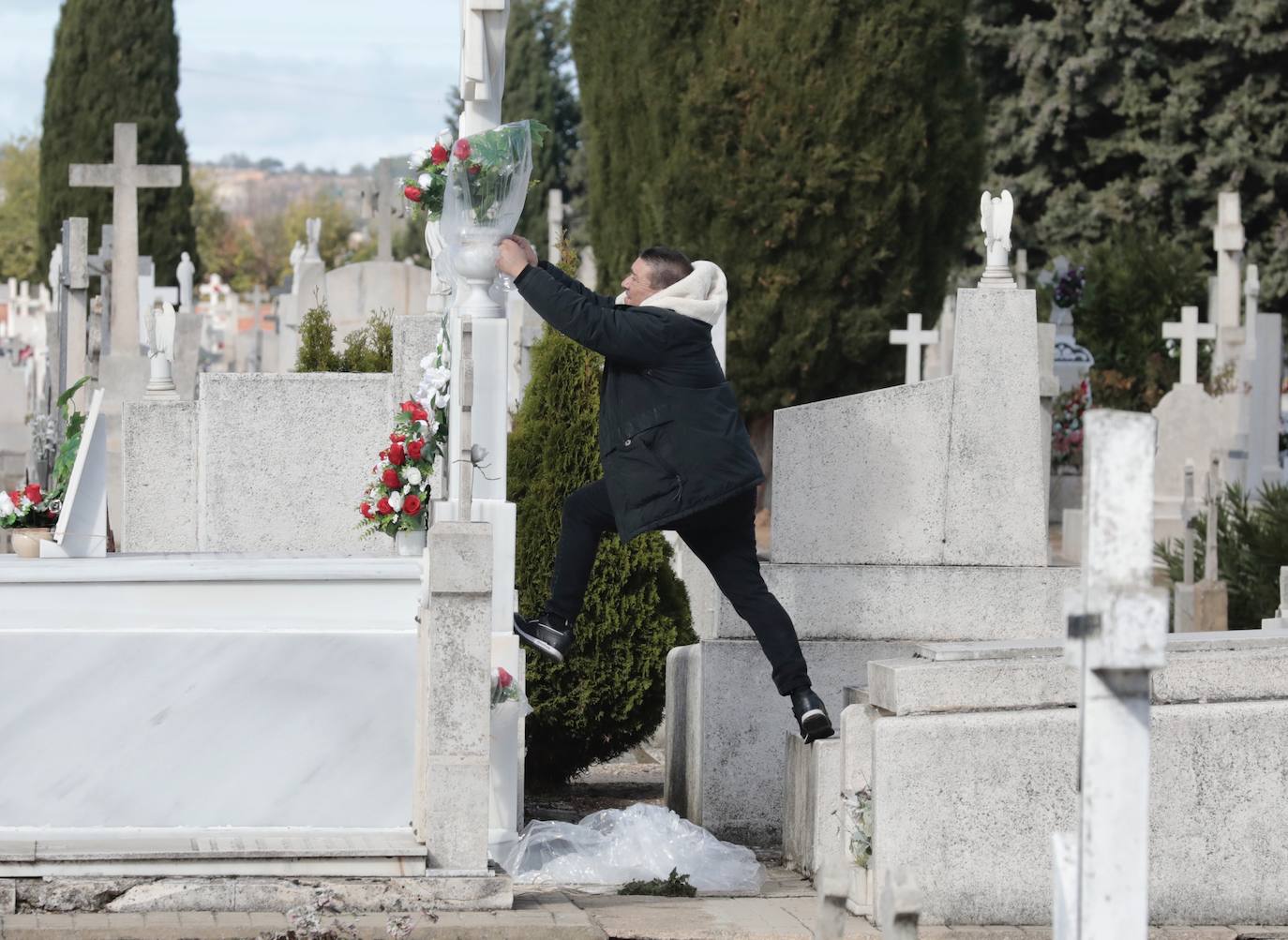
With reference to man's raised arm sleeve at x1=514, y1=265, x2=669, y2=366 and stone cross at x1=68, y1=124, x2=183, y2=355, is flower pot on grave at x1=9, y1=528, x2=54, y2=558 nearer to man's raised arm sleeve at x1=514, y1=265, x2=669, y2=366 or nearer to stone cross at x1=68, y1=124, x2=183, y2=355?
man's raised arm sleeve at x1=514, y1=265, x2=669, y2=366

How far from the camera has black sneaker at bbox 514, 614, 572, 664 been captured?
598 centimetres

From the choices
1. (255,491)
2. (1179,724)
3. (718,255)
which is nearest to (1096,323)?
(718,255)

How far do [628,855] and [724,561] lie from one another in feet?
3.07

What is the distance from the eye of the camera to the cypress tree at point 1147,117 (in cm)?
2594

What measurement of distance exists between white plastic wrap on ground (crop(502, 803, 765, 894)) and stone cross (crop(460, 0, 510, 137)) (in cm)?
237

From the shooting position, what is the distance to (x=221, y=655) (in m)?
5.41

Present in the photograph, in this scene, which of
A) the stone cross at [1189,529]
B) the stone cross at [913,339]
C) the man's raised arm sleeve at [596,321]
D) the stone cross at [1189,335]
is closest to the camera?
the man's raised arm sleeve at [596,321]

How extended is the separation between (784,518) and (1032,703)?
1760mm

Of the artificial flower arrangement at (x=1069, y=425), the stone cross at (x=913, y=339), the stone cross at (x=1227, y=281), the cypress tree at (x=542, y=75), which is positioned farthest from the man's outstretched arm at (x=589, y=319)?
the cypress tree at (x=542, y=75)

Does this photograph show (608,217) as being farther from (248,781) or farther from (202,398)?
(248,781)

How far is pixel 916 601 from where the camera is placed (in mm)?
6703

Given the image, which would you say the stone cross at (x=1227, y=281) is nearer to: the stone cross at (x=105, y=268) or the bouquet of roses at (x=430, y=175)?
the stone cross at (x=105, y=268)

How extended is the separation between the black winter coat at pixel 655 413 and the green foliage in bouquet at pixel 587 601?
1.51 meters

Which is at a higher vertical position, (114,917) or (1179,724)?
(1179,724)
